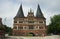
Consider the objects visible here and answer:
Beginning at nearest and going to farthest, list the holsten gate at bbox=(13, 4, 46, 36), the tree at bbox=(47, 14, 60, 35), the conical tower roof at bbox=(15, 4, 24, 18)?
the tree at bbox=(47, 14, 60, 35), the holsten gate at bbox=(13, 4, 46, 36), the conical tower roof at bbox=(15, 4, 24, 18)

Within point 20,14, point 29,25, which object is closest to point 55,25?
point 29,25

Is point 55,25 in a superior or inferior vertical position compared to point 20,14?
inferior

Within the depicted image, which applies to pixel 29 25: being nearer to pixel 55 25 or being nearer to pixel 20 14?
pixel 20 14

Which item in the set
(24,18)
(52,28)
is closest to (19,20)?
(24,18)

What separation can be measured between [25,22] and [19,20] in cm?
254

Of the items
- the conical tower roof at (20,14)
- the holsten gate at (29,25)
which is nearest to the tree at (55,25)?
the holsten gate at (29,25)

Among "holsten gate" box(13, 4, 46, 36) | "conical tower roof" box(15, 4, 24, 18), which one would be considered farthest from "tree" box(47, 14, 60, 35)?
"conical tower roof" box(15, 4, 24, 18)

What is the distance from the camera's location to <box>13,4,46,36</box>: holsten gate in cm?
8512

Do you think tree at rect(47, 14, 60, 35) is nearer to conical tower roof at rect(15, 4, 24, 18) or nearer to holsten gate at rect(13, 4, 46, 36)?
holsten gate at rect(13, 4, 46, 36)

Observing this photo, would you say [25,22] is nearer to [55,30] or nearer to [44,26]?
[44,26]

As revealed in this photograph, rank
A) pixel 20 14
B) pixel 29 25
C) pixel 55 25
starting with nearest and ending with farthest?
pixel 55 25
pixel 29 25
pixel 20 14

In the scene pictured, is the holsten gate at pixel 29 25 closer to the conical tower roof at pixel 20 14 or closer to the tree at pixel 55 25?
the conical tower roof at pixel 20 14

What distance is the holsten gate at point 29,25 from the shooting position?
85125 mm

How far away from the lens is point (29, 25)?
284ft
